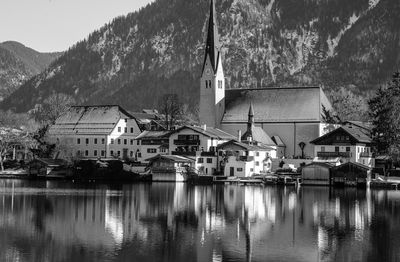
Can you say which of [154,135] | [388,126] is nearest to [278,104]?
[154,135]

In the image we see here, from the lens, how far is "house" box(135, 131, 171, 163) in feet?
336

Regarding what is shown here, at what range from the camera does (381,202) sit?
6575cm

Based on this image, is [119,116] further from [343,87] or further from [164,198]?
[343,87]

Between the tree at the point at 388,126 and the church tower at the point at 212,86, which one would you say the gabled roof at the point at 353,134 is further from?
the church tower at the point at 212,86

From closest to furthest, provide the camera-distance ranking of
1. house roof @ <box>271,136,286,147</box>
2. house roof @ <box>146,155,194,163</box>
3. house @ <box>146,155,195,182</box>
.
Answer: house roof @ <box>146,155,194,163</box>, house @ <box>146,155,195,182</box>, house roof @ <box>271,136,286,147</box>

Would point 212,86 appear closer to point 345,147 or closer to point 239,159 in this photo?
point 239,159

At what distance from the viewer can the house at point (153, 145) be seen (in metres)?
102

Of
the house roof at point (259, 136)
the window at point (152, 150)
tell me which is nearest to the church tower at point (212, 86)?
the house roof at point (259, 136)

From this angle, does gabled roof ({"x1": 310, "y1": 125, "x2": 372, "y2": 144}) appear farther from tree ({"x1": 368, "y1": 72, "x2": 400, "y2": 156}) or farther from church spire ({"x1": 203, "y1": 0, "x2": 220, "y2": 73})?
church spire ({"x1": 203, "y1": 0, "x2": 220, "y2": 73})

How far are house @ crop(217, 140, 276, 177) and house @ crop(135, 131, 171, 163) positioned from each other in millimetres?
9632

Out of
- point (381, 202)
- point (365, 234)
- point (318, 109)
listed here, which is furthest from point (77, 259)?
point (318, 109)

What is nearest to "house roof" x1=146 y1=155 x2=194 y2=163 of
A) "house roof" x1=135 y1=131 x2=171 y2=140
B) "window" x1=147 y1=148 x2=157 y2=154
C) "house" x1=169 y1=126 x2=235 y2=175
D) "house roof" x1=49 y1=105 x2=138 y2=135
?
"house" x1=169 y1=126 x2=235 y2=175

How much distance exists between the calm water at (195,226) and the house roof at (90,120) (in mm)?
40900

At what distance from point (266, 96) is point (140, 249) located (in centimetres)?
7562
